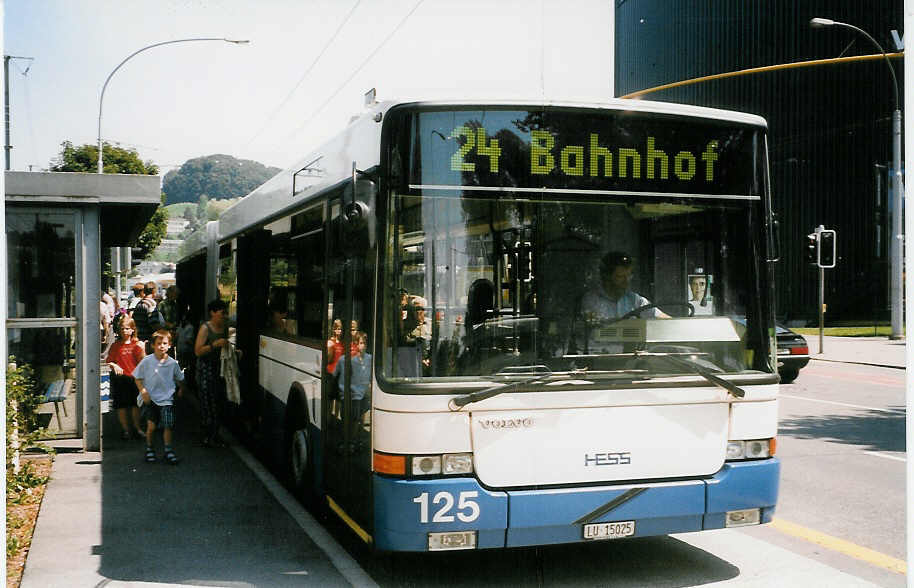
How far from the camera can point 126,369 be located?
430 inches

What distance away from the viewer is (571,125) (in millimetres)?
5297

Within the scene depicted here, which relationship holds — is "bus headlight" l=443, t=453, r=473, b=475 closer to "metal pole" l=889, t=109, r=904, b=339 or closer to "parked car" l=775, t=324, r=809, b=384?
"parked car" l=775, t=324, r=809, b=384

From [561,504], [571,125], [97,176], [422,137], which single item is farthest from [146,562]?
[97,176]

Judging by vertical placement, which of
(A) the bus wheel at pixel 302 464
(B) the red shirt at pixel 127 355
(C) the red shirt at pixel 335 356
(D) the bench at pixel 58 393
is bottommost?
(A) the bus wheel at pixel 302 464

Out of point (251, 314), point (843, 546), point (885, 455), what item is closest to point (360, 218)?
point (843, 546)

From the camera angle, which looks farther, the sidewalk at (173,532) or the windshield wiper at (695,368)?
the sidewalk at (173,532)

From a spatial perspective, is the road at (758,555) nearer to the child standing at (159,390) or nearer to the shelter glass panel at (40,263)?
the child standing at (159,390)

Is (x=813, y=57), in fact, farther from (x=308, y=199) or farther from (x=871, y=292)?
(x=308, y=199)

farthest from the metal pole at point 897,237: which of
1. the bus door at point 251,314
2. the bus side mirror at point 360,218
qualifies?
the bus side mirror at point 360,218

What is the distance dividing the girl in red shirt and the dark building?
99.9ft

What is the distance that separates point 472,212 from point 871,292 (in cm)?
3739

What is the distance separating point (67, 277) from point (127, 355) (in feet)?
4.44

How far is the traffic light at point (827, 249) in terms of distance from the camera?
9.51 meters

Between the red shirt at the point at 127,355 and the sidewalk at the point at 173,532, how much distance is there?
5.33 ft
